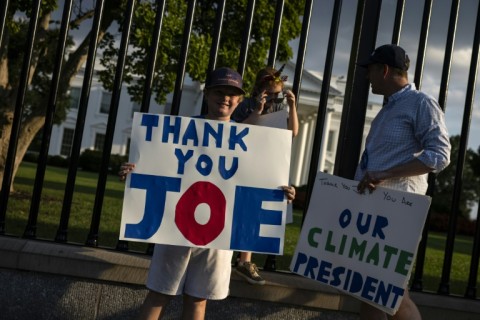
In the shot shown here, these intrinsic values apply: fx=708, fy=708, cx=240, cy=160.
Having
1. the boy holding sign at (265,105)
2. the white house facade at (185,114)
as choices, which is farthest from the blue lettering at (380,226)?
the white house facade at (185,114)

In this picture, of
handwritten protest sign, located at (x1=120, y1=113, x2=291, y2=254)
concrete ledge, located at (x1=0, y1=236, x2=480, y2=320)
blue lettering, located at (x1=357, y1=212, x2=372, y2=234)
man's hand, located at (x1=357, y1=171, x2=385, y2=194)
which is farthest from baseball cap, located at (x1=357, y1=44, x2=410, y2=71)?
concrete ledge, located at (x1=0, y1=236, x2=480, y2=320)

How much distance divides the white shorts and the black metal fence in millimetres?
944

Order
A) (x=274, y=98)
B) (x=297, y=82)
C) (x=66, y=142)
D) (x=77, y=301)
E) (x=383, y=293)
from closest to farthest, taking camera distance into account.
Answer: (x=383, y=293) → (x=274, y=98) → (x=77, y=301) → (x=297, y=82) → (x=66, y=142)

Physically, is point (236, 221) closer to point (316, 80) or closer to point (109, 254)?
point (109, 254)

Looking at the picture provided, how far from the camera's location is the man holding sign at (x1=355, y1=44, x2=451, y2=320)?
11.9 feet

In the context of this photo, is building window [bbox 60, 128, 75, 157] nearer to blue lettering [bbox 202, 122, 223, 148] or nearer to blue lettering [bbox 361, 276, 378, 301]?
blue lettering [bbox 202, 122, 223, 148]

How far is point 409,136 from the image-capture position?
3.73 meters

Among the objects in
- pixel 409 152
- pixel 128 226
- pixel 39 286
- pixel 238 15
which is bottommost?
pixel 39 286

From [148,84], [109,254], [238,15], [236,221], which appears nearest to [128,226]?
[236,221]

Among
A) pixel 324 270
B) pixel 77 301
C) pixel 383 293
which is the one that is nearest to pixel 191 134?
pixel 324 270

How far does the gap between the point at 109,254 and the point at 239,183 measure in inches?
47.1

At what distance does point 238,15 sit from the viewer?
1447 centimetres

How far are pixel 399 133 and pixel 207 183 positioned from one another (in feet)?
3.45

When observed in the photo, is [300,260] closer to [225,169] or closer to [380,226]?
[380,226]
